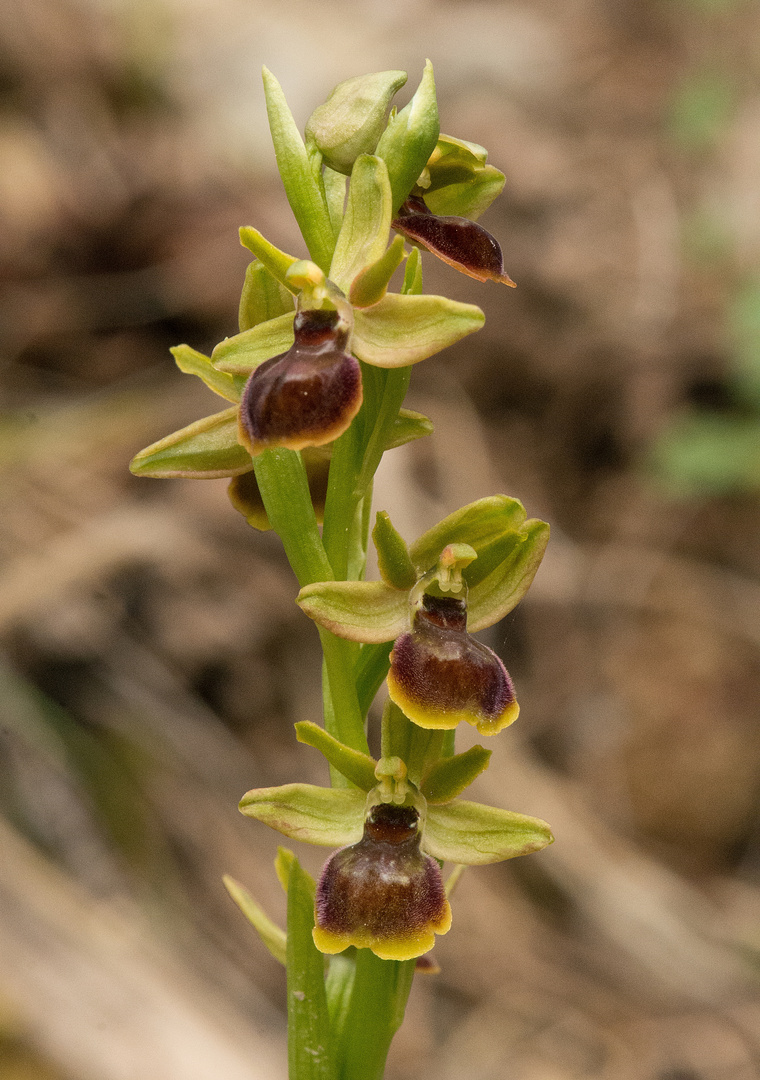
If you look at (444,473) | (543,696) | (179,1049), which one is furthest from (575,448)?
(179,1049)

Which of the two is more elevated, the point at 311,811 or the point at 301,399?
the point at 301,399

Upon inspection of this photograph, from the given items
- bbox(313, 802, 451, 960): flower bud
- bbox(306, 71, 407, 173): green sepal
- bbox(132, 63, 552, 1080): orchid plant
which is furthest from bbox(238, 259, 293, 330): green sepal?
bbox(313, 802, 451, 960): flower bud

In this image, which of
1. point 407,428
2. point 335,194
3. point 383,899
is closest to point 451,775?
point 383,899

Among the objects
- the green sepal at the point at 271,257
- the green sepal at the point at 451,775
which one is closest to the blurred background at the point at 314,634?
the green sepal at the point at 451,775

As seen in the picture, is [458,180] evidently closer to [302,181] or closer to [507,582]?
[302,181]

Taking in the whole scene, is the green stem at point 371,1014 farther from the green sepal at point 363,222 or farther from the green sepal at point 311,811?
the green sepal at point 363,222
